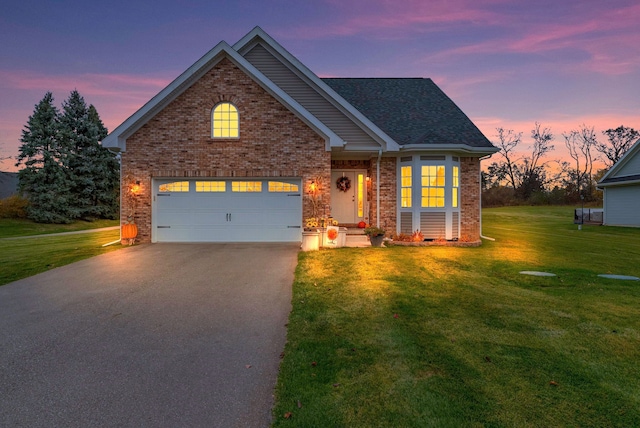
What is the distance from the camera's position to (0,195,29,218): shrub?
81.1 feet

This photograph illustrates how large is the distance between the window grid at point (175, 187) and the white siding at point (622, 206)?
2615cm

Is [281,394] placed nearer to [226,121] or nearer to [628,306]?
[628,306]

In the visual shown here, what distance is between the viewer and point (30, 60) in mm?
20391

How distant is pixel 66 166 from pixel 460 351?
33.7 m

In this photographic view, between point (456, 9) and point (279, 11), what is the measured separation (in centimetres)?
842

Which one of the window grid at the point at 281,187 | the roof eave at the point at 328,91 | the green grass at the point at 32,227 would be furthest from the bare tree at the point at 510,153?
the green grass at the point at 32,227

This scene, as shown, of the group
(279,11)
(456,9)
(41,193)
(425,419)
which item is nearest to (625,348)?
(425,419)

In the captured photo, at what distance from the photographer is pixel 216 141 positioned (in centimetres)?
1170

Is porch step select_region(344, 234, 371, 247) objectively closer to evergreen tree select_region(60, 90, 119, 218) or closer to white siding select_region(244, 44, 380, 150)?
white siding select_region(244, 44, 380, 150)

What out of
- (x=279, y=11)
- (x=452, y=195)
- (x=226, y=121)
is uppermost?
(x=279, y=11)

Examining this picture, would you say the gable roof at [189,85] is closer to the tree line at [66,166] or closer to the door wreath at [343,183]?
the door wreath at [343,183]

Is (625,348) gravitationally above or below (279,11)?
below

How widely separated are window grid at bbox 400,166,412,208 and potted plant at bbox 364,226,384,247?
6.60ft

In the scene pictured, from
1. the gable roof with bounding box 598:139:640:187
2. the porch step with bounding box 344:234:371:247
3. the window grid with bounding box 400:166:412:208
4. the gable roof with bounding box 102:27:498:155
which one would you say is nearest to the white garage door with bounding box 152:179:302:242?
the porch step with bounding box 344:234:371:247
